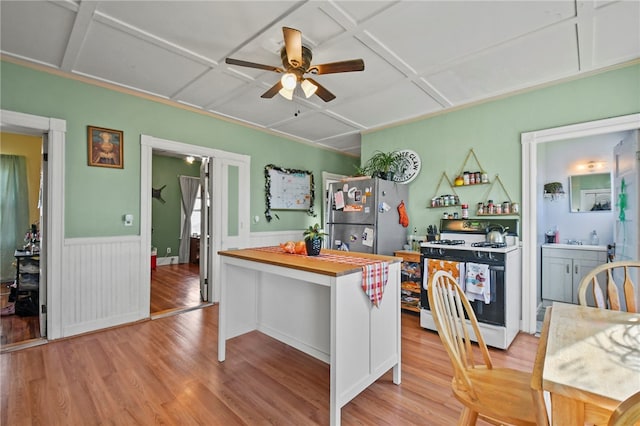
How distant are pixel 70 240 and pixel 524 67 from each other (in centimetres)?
468

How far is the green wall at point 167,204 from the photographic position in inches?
255

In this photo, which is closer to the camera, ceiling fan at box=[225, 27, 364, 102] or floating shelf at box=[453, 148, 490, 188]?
ceiling fan at box=[225, 27, 364, 102]

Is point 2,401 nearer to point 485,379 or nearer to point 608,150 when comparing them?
point 485,379

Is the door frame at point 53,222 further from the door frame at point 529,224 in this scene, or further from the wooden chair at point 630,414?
the door frame at point 529,224

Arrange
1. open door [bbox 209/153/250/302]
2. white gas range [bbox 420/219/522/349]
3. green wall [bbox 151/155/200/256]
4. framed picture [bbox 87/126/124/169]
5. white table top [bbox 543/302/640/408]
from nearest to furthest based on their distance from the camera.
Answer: white table top [bbox 543/302/640/408] → white gas range [bbox 420/219/522/349] → framed picture [bbox 87/126/124/169] → open door [bbox 209/153/250/302] → green wall [bbox 151/155/200/256]

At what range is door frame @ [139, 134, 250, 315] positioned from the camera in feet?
10.8

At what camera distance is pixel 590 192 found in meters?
3.96

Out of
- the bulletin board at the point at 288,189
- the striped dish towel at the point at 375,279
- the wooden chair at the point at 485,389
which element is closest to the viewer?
the wooden chair at the point at 485,389

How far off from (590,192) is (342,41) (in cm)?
413

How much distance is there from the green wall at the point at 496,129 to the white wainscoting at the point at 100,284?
3.57 meters

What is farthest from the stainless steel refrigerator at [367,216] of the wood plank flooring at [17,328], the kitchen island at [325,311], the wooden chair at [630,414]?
the wood plank flooring at [17,328]

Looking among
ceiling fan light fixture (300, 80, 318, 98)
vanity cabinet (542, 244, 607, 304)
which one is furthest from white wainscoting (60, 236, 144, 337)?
vanity cabinet (542, 244, 607, 304)

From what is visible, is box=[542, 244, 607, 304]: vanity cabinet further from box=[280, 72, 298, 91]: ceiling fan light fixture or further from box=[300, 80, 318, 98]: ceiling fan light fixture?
box=[280, 72, 298, 91]: ceiling fan light fixture

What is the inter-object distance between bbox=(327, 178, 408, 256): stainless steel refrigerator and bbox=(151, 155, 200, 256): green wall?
14.7ft
